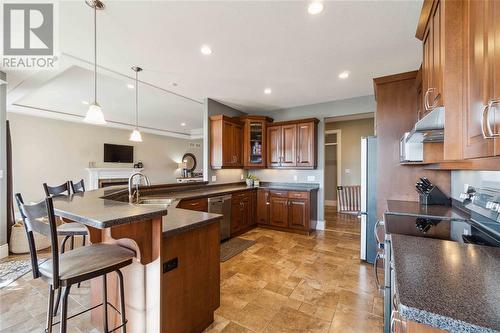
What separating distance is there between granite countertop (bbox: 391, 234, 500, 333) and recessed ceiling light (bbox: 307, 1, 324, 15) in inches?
77.8

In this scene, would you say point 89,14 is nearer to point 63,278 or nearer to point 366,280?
point 63,278

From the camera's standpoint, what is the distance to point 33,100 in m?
4.77

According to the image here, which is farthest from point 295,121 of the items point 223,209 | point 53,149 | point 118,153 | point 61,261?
point 53,149

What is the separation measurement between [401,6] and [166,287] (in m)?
2.98

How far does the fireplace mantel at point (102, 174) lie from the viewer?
21.3ft

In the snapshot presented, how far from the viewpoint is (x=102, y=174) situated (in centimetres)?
670

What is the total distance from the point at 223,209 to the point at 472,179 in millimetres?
3217

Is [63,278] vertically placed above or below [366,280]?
above

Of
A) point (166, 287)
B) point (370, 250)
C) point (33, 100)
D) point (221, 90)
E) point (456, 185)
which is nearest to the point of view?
point (166, 287)

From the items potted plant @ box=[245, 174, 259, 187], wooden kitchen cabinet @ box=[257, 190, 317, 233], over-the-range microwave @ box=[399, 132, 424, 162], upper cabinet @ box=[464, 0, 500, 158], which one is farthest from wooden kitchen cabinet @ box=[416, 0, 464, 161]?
potted plant @ box=[245, 174, 259, 187]

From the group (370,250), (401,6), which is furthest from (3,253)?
(401,6)

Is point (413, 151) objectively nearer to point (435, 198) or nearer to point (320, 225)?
point (435, 198)

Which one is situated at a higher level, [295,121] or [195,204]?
[295,121]

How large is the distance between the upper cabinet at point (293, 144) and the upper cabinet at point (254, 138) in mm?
127
